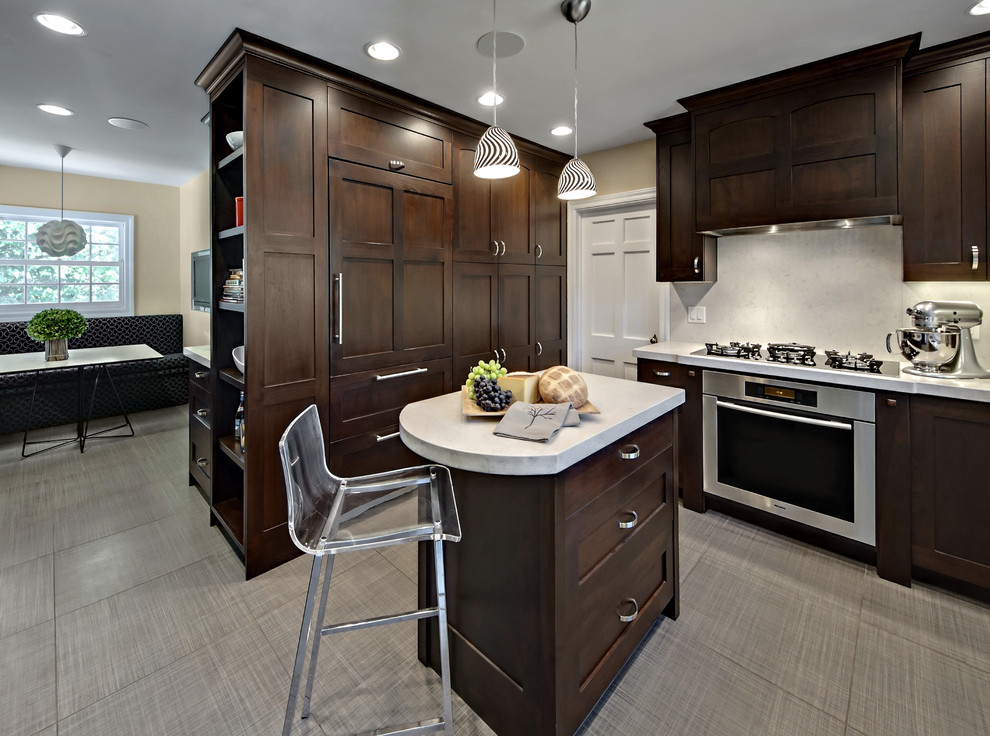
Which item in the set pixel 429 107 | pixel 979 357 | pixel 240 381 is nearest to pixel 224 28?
pixel 429 107

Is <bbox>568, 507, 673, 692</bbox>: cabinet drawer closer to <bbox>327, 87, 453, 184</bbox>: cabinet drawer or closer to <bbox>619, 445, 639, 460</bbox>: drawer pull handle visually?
<bbox>619, 445, 639, 460</bbox>: drawer pull handle

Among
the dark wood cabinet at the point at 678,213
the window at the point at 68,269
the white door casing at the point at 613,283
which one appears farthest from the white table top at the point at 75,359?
the dark wood cabinet at the point at 678,213

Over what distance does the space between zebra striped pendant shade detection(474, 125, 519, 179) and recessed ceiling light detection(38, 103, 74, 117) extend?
3.27 metres

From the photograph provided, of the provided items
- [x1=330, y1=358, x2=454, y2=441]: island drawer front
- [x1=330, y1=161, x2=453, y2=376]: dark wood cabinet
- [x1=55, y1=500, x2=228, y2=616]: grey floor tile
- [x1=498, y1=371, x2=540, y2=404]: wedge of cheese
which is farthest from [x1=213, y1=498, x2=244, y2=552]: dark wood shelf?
[x1=498, y1=371, x2=540, y2=404]: wedge of cheese

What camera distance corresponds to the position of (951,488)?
6.83ft

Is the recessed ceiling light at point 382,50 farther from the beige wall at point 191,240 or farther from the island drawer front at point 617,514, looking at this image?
the beige wall at point 191,240

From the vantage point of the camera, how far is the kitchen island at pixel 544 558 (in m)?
1.25

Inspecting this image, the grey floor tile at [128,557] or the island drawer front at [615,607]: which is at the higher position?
the island drawer front at [615,607]

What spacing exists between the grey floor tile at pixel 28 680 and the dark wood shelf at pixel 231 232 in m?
1.89

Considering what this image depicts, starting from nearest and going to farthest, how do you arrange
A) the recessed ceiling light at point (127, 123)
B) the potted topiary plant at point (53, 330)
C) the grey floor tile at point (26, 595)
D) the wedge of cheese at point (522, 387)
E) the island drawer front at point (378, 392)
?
the wedge of cheese at point (522, 387)
the grey floor tile at point (26, 595)
the island drawer front at point (378, 392)
the recessed ceiling light at point (127, 123)
the potted topiary plant at point (53, 330)

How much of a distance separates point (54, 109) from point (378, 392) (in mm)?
3036

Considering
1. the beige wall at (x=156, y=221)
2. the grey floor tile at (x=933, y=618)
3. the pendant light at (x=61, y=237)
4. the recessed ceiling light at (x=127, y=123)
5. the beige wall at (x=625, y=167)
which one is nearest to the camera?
the grey floor tile at (x=933, y=618)

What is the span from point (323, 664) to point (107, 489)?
2631mm

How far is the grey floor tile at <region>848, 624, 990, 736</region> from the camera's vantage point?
147 centimetres
